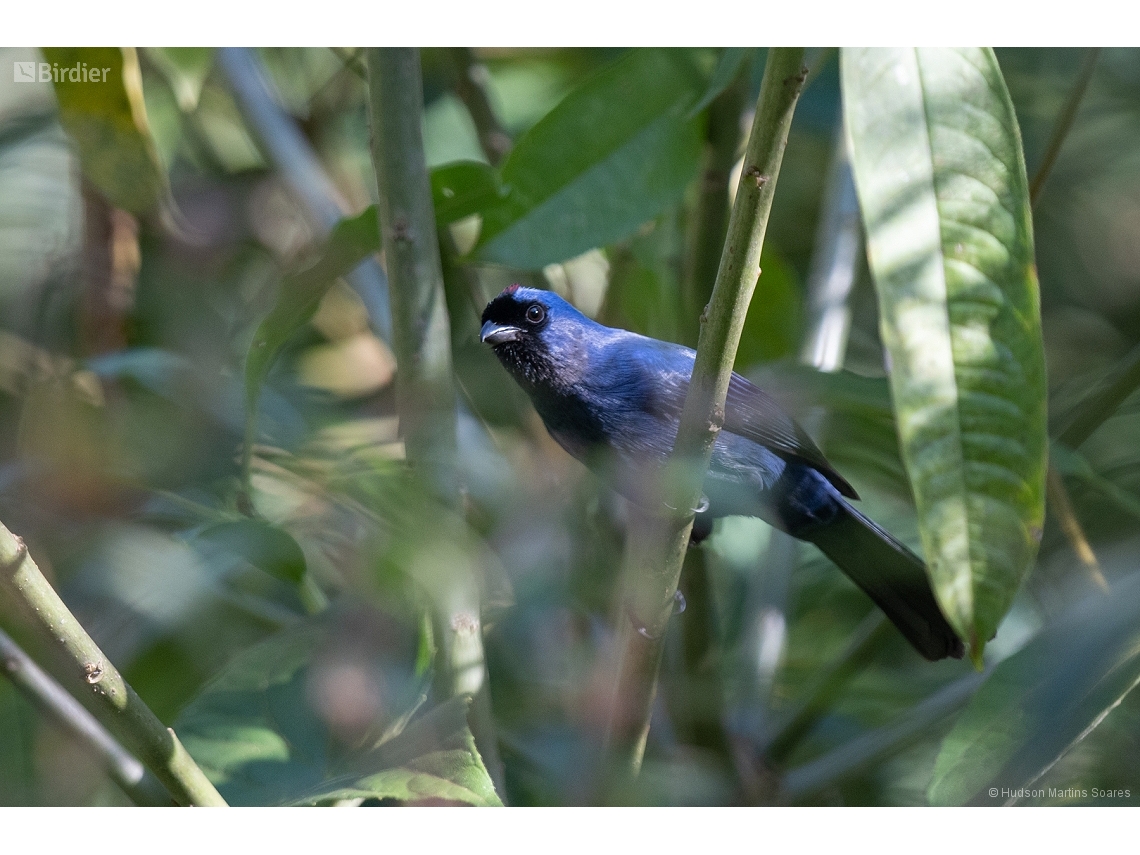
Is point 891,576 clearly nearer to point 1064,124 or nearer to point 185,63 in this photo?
point 1064,124

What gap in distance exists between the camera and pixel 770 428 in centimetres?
223

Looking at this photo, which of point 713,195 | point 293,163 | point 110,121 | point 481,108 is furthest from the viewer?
point 481,108

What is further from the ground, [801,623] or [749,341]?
[749,341]

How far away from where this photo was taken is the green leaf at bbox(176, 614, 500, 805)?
6.35 ft

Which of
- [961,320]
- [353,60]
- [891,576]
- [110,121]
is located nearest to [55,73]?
[110,121]

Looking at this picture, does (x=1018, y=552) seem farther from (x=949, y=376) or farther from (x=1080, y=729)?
(x=1080, y=729)

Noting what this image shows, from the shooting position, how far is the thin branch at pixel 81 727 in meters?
1.69

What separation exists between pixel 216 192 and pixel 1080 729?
2.38m

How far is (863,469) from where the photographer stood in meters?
2.42

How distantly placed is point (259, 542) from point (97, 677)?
54 cm

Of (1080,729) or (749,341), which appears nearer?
(1080,729)

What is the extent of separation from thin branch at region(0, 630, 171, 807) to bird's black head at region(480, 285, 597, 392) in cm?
109

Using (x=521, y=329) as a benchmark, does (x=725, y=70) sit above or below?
above
